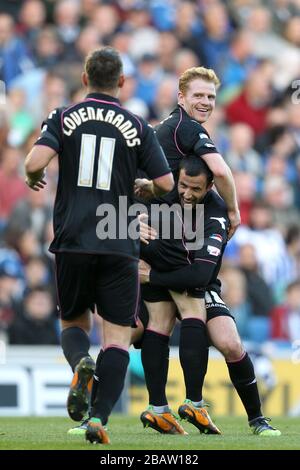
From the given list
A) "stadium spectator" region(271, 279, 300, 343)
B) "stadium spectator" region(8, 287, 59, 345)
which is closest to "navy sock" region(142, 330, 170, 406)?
"stadium spectator" region(8, 287, 59, 345)

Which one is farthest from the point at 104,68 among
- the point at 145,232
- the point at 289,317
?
the point at 289,317

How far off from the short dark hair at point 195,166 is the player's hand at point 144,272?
2.37ft

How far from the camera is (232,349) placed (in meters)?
7.67

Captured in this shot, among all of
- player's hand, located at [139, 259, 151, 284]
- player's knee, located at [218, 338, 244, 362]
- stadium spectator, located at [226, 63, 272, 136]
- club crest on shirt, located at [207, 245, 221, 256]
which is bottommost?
player's knee, located at [218, 338, 244, 362]

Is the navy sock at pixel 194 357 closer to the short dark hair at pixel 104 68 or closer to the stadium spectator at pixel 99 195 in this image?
the stadium spectator at pixel 99 195

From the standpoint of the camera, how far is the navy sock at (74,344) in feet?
22.4

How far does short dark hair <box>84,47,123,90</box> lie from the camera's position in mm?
6590

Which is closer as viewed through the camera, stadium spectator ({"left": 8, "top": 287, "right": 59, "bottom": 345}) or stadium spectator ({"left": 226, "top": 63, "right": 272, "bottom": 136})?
stadium spectator ({"left": 8, "top": 287, "right": 59, "bottom": 345})

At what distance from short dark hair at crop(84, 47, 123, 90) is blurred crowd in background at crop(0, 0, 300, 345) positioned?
255 inches

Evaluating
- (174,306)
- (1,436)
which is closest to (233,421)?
(174,306)

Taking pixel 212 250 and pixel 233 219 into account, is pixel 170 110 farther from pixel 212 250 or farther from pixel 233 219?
pixel 212 250

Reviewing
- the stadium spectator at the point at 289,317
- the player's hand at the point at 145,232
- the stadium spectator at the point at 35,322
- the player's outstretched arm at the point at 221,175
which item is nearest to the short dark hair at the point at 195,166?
the player's outstretched arm at the point at 221,175

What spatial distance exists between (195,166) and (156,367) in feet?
4.44

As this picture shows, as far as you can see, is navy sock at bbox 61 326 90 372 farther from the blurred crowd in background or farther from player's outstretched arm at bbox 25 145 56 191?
the blurred crowd in background
